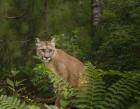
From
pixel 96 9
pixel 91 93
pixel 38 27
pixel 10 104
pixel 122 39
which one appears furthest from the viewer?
pixel 38 27

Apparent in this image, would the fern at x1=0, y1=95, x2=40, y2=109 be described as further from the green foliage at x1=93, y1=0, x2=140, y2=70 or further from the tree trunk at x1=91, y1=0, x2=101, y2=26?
the tree trunk at x1=91, y1=0, x2=101, y2=26

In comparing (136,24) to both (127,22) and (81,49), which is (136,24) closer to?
(127,22)

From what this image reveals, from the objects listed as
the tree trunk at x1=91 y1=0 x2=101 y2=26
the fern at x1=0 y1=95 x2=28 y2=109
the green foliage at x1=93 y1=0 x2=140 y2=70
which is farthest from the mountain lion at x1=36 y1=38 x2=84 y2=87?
the fern at x1=0 y1=95 x2=28 y2=109

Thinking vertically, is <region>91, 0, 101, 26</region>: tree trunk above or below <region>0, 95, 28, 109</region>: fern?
above

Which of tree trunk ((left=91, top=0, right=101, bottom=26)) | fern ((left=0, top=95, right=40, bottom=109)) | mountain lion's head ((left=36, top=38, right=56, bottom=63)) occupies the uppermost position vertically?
tree trunk ((left=91, top=0, right=101, bottom=26))

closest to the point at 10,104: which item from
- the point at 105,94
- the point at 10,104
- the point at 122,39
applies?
the point at 10,104

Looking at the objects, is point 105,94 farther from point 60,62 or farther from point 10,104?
point 60,62

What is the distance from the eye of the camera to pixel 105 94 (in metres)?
5.64

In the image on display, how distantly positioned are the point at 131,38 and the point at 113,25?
1.13 m

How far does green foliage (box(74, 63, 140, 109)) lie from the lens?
18.1 feet

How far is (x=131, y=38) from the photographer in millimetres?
8336

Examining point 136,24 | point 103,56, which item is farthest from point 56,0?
point 136,24

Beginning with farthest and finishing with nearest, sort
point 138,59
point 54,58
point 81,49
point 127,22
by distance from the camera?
point 81,49
point 54,58
point 127,22
point 138,59

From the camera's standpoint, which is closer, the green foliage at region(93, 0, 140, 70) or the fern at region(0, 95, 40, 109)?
the fern at region(0, 95, 40, 109)
